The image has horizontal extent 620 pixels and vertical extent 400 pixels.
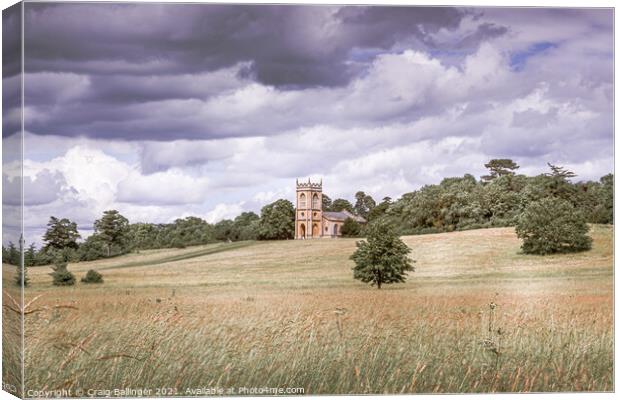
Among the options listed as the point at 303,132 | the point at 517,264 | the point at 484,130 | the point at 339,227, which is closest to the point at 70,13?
the point at 303,132

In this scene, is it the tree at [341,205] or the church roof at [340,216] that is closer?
the tree at [341,205]

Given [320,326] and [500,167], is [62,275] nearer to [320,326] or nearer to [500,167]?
[320,326]

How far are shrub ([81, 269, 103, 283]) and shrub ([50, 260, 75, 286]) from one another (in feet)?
0.69

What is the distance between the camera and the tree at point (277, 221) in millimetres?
19594

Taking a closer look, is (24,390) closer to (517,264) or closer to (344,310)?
(344,310)

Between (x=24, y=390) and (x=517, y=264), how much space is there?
8993 mm

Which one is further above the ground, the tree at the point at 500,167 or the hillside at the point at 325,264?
the tree at the point at 500,167

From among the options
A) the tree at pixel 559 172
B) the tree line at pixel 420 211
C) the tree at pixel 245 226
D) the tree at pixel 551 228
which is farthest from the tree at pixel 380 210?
the tree at pixel 559 172

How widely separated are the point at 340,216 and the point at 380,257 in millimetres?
1069

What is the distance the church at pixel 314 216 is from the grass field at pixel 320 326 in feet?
2.53

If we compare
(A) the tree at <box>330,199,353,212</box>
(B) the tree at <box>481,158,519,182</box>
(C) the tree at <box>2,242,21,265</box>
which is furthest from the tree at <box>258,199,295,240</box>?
(C) the tree at <box>2,242,21,265</box>

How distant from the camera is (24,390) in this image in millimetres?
17672

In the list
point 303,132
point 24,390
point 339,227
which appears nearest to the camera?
point 24,390

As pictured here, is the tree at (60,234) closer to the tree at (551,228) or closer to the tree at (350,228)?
the tree at (350,228)
